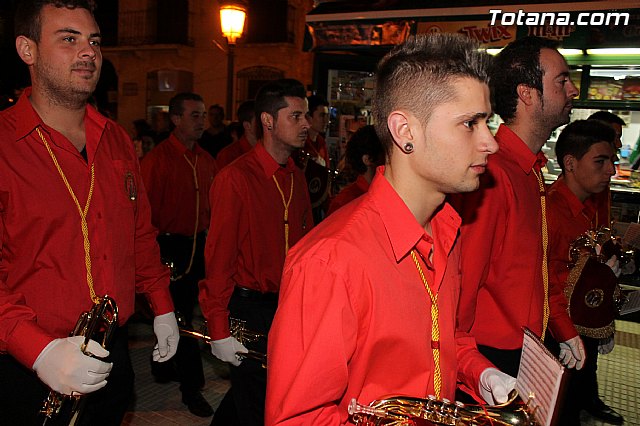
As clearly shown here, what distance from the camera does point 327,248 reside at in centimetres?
161

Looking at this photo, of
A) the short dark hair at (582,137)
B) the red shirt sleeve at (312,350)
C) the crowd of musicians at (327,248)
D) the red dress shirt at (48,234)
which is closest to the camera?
the red shirt sleeve at (312,350)

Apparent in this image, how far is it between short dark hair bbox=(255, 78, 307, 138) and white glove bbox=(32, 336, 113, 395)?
91.0 inches

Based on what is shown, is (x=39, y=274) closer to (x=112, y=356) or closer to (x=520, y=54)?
(x=112, y=356)

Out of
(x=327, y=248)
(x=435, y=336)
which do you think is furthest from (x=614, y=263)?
(x=327, y=248)

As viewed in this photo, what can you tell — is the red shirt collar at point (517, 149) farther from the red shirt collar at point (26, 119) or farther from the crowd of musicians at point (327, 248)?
the red shirt collar at point (26, 119)

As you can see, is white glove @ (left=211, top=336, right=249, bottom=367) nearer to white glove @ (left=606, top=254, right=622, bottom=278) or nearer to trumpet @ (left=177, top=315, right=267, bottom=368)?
trumpet @ (left=177, top=315, right=267, bottom=368)

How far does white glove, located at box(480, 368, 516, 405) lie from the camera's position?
198 cm

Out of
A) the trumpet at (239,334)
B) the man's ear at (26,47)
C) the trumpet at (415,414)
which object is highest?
the man's ear at (26,47)

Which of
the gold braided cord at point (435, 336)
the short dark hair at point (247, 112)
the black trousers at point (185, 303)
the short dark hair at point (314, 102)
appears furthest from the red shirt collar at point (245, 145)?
the gold braided cord at point (435, 336)

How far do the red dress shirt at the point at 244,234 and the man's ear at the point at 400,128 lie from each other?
6.39 ft

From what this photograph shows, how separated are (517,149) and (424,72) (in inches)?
53.4

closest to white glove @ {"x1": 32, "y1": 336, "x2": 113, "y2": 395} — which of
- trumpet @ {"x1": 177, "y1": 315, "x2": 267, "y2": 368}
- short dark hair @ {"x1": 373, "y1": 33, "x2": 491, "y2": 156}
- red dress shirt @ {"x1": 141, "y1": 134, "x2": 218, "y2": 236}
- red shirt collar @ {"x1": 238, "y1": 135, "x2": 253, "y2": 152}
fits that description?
trumpet @ {"x1": 177, "y1": 315, "x2": 267, "y2": 368}

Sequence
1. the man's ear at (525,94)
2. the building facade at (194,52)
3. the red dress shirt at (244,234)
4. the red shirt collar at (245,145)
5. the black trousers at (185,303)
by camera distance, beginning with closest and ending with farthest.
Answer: the man's ear at (525,94), the red dress shirt at (244,234), the black trousers at (185,303), the red shirt collar at (245,145), the building facade at (194,52)

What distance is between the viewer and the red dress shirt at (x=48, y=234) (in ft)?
8.04
